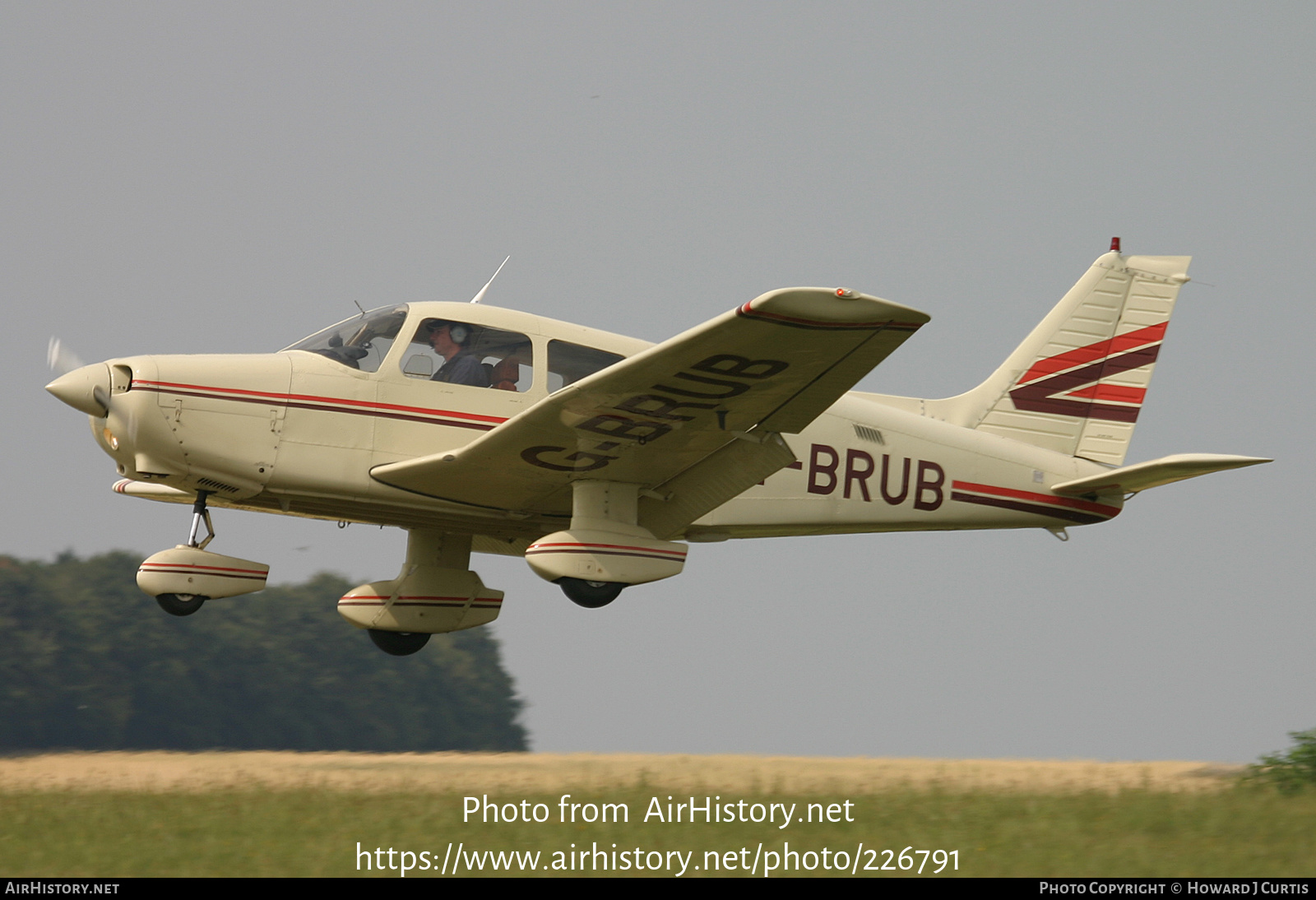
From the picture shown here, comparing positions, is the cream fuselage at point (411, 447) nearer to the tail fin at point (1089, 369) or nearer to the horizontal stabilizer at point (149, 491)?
the horizontal stabilizer at point (149, 491)

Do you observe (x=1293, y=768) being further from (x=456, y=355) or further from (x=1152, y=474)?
(x=456, y=355)

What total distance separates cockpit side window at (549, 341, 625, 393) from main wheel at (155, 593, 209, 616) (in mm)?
3184

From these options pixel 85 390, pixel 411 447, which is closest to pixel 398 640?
pixel 411 447

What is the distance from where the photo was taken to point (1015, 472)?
12.2 meters

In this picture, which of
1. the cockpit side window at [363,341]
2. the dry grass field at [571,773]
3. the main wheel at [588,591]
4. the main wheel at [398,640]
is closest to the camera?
the dry grass field at [571,773]

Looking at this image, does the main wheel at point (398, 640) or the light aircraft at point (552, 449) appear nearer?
the light aircraft at point (552, 449)

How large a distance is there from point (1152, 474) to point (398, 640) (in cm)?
681

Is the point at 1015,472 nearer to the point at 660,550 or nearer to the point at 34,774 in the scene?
Result: the point at 660,550

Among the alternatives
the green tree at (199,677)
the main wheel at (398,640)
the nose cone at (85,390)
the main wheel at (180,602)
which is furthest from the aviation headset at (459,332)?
the green tree at (199,677)

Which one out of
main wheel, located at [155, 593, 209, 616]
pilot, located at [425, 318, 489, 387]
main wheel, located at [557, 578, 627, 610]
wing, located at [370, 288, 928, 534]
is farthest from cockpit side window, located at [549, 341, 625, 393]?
main wheel, located at [155, 593, 209, 616]

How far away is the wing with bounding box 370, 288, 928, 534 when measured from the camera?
8.28 m

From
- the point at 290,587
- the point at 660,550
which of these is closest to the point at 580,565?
the point at 660,550

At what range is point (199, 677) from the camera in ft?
119

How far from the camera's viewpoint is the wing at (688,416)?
8.28 metres
